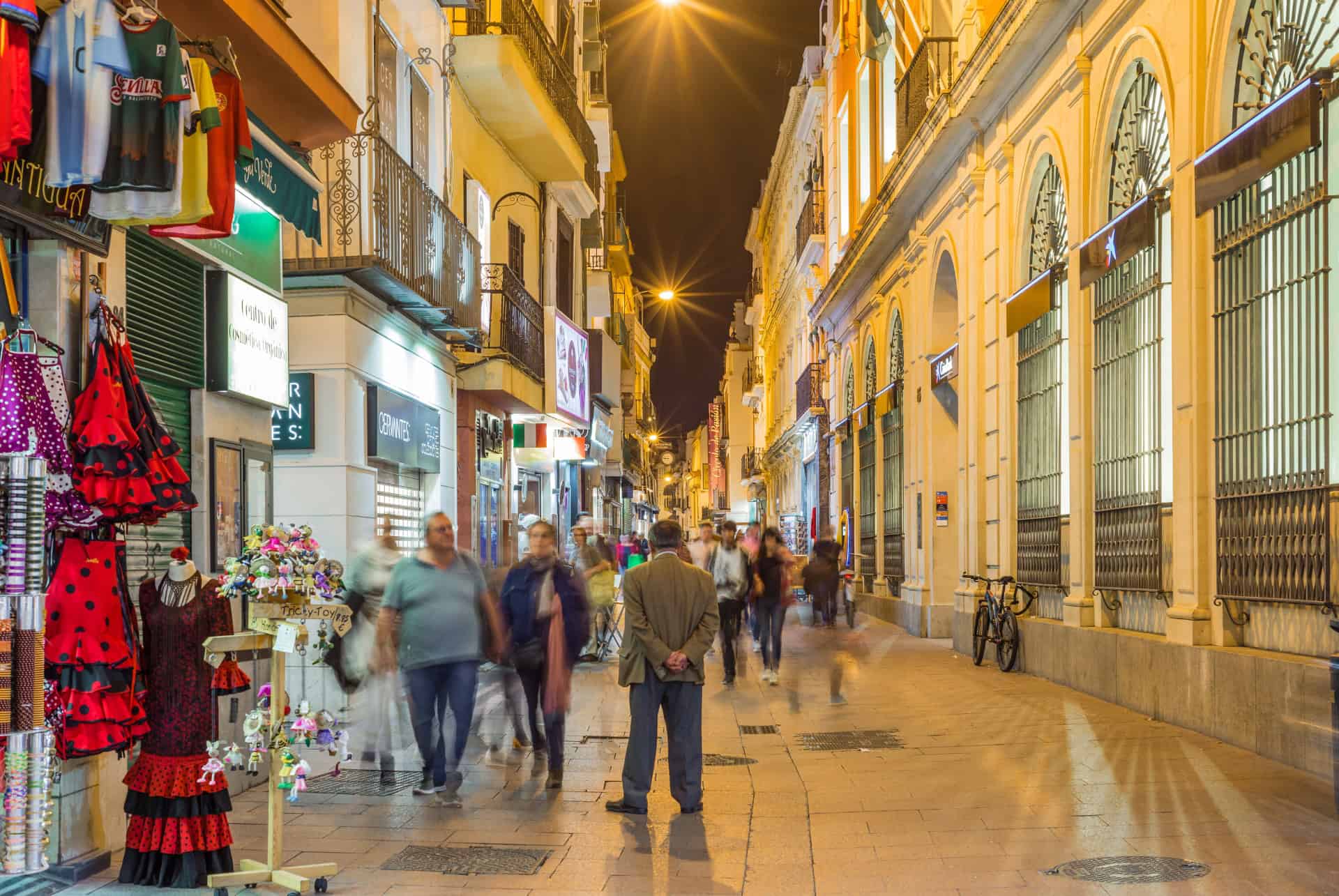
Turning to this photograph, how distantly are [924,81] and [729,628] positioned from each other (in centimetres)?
1013

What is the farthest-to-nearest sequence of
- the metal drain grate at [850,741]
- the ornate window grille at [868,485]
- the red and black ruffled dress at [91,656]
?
1. the ornate window grille at [868,485]
2. the metal drain grate at [850,741]
3. the red and black ruffled dress at [91,656]

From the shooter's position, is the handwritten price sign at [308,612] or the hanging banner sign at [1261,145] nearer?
the handwritten price sign at [308,612]

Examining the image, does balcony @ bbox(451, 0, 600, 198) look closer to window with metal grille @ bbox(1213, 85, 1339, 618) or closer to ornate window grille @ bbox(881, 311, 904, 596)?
ornate window grille @ bbox(881, 311, 904, 596)

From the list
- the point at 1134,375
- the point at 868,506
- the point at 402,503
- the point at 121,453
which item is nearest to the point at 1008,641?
the point at 1134,375

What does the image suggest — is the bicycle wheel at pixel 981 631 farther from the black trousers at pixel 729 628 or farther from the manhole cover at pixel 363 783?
the manhole cover at pixel 363 783

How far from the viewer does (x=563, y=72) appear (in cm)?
2109

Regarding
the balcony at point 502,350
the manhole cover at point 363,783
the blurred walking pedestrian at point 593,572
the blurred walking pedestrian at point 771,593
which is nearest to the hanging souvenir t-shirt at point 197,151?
the manhole cover at point 363,783

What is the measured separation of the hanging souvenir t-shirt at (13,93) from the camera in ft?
18.2

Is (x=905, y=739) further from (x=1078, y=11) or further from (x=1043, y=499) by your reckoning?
(x=1078, y=11)

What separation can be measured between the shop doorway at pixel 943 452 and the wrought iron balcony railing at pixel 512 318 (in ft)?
20.5

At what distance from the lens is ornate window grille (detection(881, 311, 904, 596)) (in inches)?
998

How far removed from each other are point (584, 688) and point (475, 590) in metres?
6.65

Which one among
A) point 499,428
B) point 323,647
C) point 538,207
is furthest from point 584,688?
point 538,207

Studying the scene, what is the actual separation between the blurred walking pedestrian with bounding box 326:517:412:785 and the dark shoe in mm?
1823
